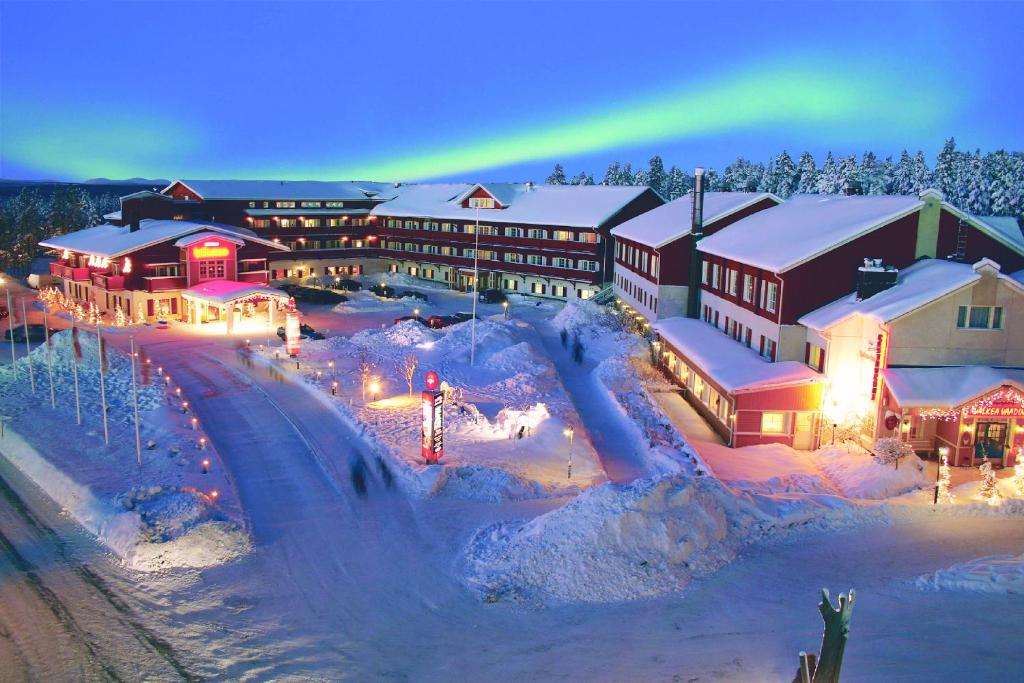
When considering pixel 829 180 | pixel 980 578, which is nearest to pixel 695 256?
pixel 980 578

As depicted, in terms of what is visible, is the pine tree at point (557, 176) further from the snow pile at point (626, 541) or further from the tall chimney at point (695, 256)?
the snow pile at point (626, 541)

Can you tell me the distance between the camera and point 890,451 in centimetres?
2909

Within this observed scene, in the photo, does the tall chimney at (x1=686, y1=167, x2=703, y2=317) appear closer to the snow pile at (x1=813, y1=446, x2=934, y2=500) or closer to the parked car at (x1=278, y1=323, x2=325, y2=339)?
the snow pile at (x1=813, y1=446, x2=934, y2=500)

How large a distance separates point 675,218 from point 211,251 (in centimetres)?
3413

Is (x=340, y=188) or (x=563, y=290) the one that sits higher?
(x=340, y=188)

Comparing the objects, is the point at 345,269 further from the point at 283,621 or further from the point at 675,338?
the point at 283,621

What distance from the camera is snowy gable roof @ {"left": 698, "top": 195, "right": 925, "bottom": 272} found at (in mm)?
34969

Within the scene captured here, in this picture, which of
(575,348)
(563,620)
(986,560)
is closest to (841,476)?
(986,560)

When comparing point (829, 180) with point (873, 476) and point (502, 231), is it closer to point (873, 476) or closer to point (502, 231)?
point (502, 231)

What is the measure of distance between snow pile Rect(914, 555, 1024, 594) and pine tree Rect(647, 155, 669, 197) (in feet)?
331

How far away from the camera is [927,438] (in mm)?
31531

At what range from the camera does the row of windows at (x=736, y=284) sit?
37309 millimetres

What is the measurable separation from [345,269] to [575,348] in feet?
134

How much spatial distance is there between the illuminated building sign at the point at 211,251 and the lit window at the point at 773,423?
4345 cm
